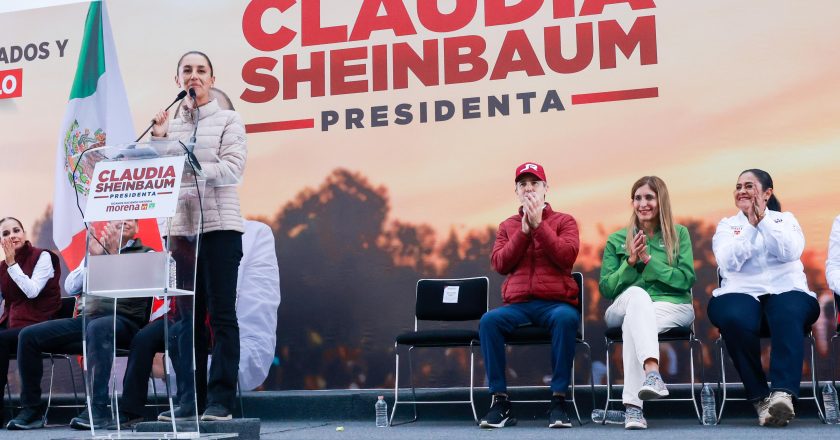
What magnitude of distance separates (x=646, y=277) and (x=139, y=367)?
2459 mm

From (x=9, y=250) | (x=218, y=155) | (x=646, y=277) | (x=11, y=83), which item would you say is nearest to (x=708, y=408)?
(x=646, y=277)

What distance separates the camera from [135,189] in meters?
2.94

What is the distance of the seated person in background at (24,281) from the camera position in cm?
498

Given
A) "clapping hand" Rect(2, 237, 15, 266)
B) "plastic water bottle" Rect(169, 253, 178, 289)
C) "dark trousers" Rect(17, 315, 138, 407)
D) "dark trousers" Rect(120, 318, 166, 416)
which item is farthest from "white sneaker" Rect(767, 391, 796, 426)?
"clapping hand" Rect(2, 237, 15, 266)

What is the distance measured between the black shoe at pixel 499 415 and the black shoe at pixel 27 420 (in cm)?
231

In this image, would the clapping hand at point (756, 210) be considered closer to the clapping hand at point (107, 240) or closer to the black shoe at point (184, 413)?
the black shoe at point (184, 413)

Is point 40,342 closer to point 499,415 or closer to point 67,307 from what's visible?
point 67,307

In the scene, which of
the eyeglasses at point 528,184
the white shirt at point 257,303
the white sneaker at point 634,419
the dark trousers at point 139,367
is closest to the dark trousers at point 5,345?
the dark trousers at point 139,367

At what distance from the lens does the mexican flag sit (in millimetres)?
5824

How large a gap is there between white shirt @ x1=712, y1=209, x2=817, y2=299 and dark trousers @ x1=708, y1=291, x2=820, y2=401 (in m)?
0.06

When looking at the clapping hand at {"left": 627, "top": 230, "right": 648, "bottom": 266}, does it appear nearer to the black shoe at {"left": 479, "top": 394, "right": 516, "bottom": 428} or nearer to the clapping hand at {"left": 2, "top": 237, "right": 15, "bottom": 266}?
the black shoe at {"left": 479, "top": 394, "right": 516, "bottom": 428}

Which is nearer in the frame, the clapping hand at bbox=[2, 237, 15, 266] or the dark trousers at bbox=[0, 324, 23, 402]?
the dark trousers at bbox=[0, 324, 23, 402]

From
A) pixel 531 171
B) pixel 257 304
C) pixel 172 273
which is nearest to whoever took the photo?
pixel 172 273

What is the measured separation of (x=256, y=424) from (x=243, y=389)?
7.22ft
